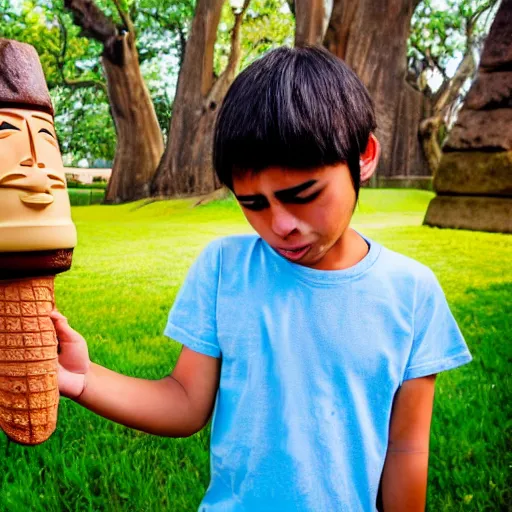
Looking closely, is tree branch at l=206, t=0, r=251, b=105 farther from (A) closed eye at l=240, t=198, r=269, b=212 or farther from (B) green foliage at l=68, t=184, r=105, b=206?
(A) closed eye at l=240, t=198, r=269, b=212

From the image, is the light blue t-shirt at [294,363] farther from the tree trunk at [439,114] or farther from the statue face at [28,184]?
the tree trunk at [439,114]

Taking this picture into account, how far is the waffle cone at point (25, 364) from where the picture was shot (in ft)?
2.21

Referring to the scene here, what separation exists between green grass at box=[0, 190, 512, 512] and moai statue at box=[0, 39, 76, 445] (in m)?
0.76

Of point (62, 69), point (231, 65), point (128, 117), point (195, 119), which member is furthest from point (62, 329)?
point (62, 69)

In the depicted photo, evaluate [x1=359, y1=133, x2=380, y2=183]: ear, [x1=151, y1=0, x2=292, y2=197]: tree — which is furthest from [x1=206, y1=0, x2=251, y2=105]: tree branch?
[x1=359, y1=133, x2=380, y2=183]: ear

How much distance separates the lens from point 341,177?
836mm

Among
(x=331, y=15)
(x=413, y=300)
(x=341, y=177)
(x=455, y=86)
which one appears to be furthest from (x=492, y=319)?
(x=455, y=86)

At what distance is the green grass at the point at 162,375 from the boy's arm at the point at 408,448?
51cm

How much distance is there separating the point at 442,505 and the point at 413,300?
2.33 feet

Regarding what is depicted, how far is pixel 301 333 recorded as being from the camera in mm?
883

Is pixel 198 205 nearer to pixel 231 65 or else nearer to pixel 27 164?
pixel 231 65

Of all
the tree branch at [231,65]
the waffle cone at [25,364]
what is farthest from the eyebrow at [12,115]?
the tree branch at [231,65]

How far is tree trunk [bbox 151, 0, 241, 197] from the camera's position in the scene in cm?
524

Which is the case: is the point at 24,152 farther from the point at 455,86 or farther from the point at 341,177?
the point at 455,86
